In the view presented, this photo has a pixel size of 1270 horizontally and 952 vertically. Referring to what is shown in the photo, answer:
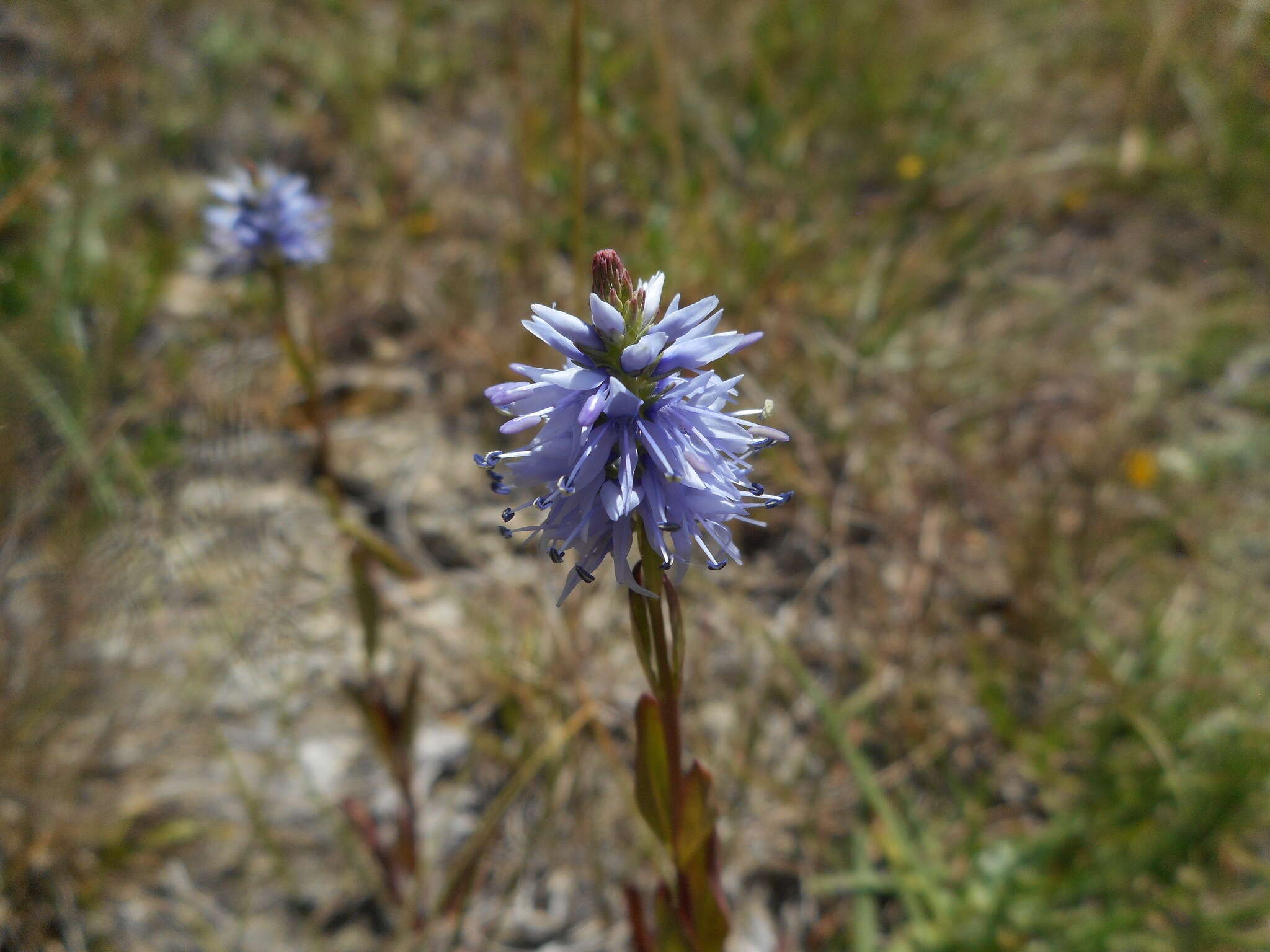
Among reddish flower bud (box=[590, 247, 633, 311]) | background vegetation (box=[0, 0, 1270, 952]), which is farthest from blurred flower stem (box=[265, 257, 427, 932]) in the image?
reddish flower bud (box=[590, 247, 633, 311])

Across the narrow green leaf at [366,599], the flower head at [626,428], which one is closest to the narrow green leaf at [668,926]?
the flower head at [626,428]

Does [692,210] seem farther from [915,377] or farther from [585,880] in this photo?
[585,880]

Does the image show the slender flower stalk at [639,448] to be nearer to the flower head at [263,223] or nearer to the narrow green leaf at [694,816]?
the narrow green leaf at [694,816]

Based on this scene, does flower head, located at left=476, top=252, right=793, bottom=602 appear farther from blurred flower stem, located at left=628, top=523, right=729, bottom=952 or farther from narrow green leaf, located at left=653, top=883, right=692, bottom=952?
narrow green leaf, located at left=653, top=883, right=692, bottom=952

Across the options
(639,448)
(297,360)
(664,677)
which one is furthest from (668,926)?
(297,360)

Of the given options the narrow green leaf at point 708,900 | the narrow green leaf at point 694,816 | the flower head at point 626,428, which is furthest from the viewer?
the narrow green leaf at point 708,900

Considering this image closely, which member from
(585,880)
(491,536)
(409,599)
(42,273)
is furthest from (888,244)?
(42,273)

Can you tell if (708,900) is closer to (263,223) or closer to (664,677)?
(664,677)
